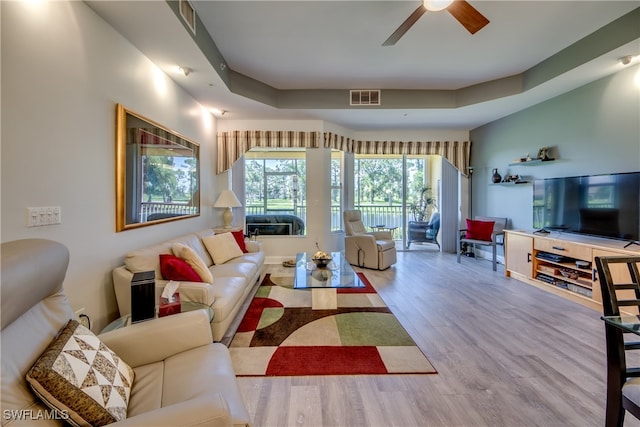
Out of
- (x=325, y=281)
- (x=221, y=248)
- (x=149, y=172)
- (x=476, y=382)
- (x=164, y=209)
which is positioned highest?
(x=149, y=172)

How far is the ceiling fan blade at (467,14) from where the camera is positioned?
2123 millimetres

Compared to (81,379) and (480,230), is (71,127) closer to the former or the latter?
(81,379)

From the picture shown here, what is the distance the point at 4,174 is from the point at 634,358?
4296mm

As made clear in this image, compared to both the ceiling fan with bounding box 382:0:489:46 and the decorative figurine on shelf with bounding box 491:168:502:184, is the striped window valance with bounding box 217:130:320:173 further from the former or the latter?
the decorative figurine on shelf with bounding box 491:168:502:184

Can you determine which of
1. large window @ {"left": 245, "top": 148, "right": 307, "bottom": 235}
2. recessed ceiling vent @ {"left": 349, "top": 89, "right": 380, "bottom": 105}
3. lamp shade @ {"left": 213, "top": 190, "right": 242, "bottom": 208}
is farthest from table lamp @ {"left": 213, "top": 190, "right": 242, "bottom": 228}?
recessed ceiling vent @ {"left": 349, "top": 89, "right": 380, "bottom": 105}

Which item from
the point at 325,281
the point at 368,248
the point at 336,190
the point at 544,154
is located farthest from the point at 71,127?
the point at 544,154

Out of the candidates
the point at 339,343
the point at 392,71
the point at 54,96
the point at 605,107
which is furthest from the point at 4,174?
the point at 605,107

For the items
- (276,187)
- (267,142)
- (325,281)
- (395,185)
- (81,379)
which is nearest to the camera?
(81,379)

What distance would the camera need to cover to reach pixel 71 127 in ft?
6.14

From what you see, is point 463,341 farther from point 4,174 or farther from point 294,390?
point 4,174

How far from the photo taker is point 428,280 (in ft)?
13.5

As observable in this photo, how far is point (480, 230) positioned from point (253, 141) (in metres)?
4.34

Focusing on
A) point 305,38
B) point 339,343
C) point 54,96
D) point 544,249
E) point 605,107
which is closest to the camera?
point 54,96

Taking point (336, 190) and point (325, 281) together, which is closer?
point (325, 281)
